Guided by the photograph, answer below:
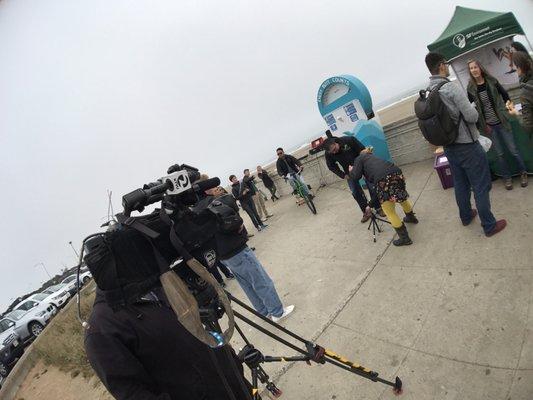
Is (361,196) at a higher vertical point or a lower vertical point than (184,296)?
lower

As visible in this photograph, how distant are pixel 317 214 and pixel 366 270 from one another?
11.2 ft

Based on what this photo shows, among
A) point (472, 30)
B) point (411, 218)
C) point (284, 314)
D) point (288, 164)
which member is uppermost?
point (472, 30)

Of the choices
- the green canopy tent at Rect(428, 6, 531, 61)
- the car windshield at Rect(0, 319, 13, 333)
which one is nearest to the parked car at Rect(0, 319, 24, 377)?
the car windshield at Rect(0, 319, 13, 333)

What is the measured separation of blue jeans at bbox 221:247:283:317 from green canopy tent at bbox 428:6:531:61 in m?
4.70

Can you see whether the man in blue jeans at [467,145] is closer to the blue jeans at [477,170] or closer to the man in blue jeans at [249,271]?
the blue jeans at [477,170]

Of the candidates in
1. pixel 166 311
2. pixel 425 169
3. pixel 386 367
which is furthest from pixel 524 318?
pixel 425 169

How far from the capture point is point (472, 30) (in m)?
5.23

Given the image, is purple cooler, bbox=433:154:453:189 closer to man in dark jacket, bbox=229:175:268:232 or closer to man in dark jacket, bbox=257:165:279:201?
man in dark jacket, bbox=229:175:268:232

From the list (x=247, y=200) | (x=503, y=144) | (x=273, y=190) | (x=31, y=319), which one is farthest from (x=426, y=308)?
(x=31, y=319)

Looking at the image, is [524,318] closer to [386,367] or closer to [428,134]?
[386,367]

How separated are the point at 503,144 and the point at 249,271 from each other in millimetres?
3985

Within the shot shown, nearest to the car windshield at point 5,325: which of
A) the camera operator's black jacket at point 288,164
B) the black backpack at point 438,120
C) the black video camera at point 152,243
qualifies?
the camera operator's black jacket at point 288,164

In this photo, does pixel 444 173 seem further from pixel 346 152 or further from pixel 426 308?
pixel 426 308

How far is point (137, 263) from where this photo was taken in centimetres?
162
